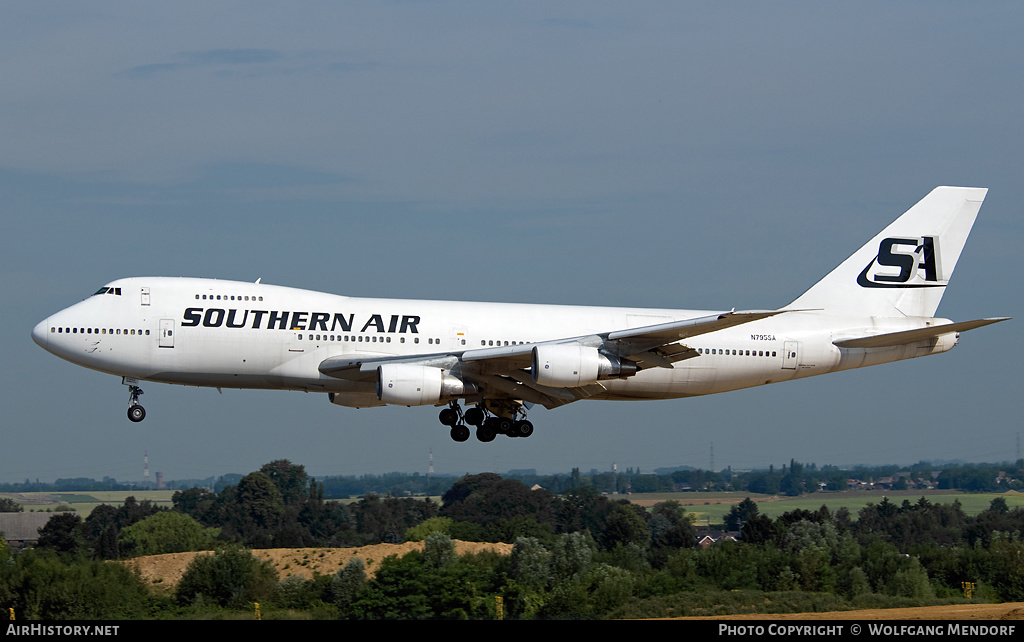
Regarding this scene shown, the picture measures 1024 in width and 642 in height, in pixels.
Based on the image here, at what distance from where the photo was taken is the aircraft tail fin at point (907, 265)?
43.7m

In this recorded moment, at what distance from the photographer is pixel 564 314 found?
40.6 meters

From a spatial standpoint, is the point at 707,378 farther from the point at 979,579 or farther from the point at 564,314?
the point at 979,579

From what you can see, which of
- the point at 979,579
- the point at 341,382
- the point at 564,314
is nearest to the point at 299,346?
the point at 341,382

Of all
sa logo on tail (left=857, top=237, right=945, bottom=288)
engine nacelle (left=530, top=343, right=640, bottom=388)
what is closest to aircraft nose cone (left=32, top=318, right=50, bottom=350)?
engine nacelle (left=530, top=343, right=640, bottom=388)

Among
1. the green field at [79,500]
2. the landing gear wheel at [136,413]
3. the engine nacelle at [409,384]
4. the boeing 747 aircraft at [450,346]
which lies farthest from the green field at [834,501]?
the landing gear wheel at [136,413]

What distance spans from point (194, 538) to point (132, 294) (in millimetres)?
73701

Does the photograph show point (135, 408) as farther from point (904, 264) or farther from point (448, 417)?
point (904, 264)

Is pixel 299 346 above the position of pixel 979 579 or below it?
above

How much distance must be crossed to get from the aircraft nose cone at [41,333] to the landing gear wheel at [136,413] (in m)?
3.47

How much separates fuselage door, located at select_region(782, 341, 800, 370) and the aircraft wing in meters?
4.50

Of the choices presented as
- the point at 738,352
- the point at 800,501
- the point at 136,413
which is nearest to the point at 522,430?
the point at 738,352

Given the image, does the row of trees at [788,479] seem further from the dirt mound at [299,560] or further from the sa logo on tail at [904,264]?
the sa logo on tail at [904,264]

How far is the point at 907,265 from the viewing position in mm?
44312

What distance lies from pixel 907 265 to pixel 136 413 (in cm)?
2889
